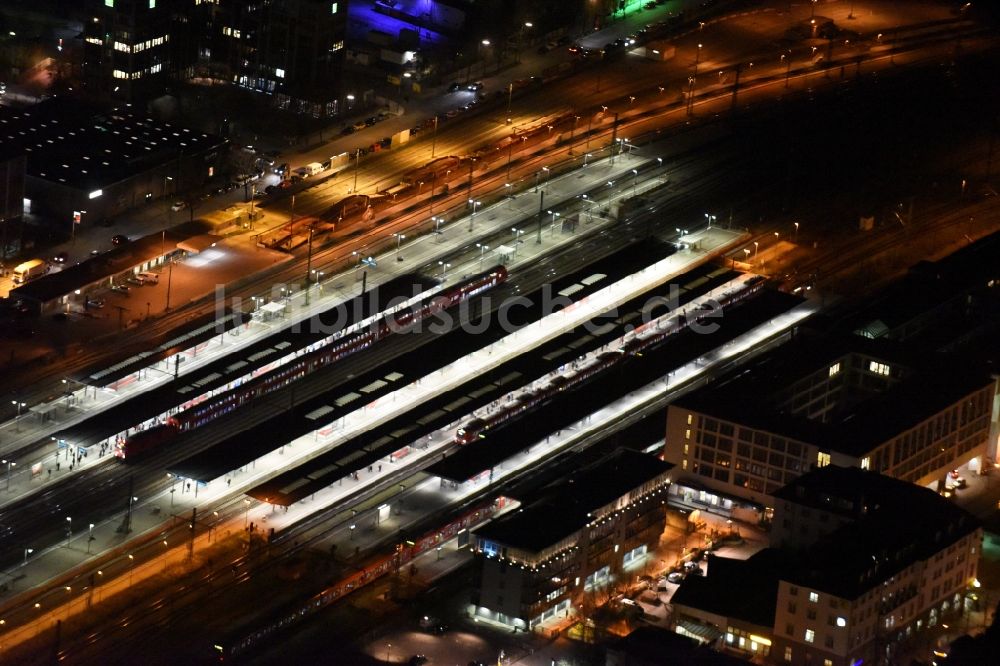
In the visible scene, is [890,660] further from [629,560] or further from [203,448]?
[203,448]

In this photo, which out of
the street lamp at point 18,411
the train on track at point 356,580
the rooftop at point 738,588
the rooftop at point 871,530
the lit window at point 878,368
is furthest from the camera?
the lit window at point 878,368

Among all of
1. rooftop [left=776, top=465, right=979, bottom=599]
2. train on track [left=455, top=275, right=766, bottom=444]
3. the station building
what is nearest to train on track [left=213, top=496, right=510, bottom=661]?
train on track [left=455, top=275, right=766, bottom=444]

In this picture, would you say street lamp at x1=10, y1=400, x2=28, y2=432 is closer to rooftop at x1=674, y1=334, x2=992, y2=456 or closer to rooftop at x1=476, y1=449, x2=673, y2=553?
rooftop at x1=476, y1=449, x2=673, y2=553

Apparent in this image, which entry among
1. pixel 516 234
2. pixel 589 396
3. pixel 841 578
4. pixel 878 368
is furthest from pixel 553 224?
pixel 841 578

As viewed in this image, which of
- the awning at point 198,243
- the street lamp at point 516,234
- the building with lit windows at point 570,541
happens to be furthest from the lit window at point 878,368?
the awning at point 198,243

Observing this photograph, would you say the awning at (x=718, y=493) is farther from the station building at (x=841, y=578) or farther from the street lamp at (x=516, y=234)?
the street lamp at (x=516, y=234)

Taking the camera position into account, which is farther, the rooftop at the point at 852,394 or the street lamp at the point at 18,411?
the street lamp at the point at 18,411
